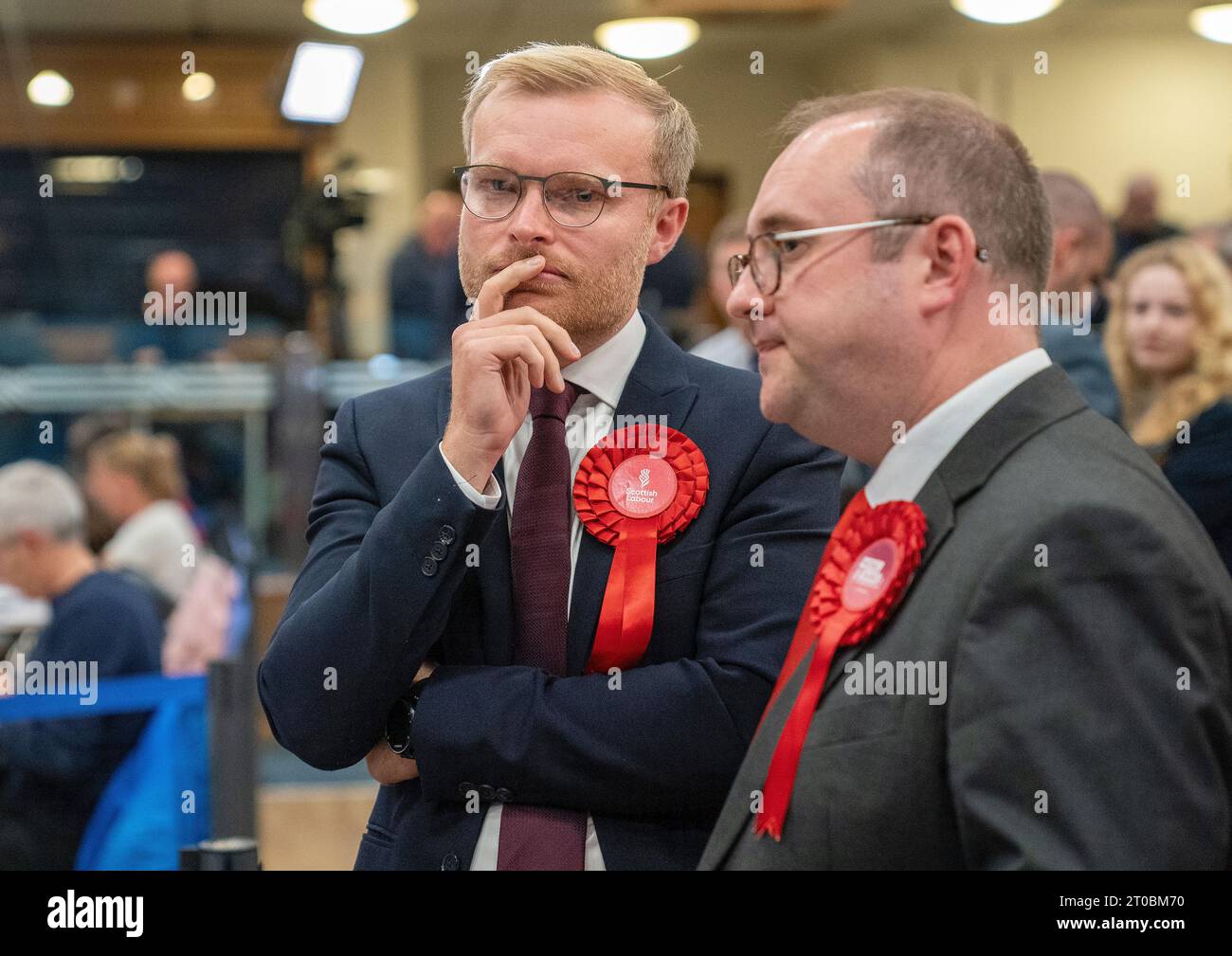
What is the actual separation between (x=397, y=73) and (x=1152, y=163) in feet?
16.6

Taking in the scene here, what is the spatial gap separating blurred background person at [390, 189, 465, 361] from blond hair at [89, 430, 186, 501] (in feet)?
8.00

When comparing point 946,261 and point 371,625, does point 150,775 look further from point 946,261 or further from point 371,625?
point 946,261

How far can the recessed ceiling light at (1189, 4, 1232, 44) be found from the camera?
852 centimetres

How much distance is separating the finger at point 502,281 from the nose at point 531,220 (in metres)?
0.02

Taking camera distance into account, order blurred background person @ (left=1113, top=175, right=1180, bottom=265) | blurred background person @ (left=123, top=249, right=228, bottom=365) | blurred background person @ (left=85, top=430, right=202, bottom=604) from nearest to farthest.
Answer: blurred background person @ (left=85, top=430, right=202, bottom=604)
blurred background person @ (left=123, top=249, right=228, bottom=365)
blurred background person @ (left=1113, top=175, right=1180, bottom=265)

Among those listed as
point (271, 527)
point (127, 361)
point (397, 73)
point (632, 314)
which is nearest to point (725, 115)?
point (397, 73)

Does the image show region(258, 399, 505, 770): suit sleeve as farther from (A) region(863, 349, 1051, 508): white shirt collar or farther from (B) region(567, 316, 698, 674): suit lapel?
(A) region(863, 349, 1051, 508): white shirt collar

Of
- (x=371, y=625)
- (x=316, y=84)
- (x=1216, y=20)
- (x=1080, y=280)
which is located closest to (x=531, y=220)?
(x=371, y=625)

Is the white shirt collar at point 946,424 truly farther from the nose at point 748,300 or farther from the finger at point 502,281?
the finger at point 502,281

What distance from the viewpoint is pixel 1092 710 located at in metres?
0.95

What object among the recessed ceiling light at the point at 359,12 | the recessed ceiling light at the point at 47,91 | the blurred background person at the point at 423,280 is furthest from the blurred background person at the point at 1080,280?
the recessed ceiling light at the point at 47,91

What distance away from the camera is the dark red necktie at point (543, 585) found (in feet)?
4.46

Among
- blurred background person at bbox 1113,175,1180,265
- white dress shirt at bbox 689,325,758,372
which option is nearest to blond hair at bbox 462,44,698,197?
white dress shirt at bbox 689,325,758,372

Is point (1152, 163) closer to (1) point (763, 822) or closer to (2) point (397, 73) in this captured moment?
(2) point (397, 73)
